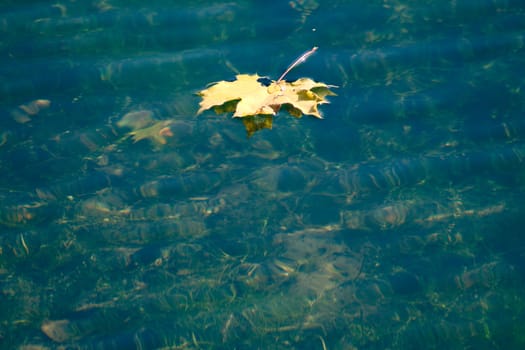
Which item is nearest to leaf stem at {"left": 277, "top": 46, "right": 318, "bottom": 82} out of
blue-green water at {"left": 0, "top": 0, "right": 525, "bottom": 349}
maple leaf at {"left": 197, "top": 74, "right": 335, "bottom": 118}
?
→ blue-green water at {"left": 0, "top": 0, "right": 525, "bottom": 349}

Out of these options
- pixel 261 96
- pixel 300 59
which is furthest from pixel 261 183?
pixel 300 59

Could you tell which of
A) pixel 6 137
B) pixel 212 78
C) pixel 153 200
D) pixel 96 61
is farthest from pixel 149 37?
pixel 153 200

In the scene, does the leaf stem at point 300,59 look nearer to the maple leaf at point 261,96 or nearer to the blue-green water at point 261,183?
the blue-green water at point 261,183

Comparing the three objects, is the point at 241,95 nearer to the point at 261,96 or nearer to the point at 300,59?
the point at 261,96

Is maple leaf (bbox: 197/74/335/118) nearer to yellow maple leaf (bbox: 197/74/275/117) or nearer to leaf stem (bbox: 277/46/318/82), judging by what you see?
yellow maple leaf (bbox: 197/74/275/117)

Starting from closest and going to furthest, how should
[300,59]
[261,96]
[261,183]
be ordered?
[261,183] < [261,96] < [300,59]

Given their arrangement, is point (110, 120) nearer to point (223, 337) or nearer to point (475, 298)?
point (223, 337)

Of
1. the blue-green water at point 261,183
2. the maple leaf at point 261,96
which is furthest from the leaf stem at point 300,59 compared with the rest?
the maple leaf at point 261,96
